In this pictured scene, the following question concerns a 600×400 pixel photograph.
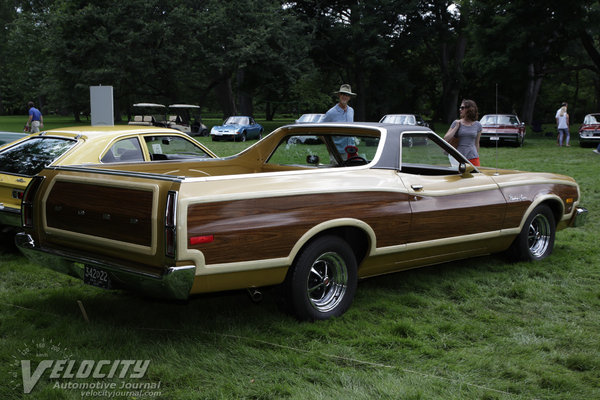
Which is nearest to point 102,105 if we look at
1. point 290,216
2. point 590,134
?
A: point 290,216

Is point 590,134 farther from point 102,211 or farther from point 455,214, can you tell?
point 102,211

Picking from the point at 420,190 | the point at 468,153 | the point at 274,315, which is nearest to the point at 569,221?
the point at 468,153

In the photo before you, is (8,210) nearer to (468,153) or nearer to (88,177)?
(88,177)

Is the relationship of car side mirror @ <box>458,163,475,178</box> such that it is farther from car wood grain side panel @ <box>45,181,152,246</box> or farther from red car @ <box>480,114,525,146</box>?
Answer: red car @ <box>480,114,525,146</box>

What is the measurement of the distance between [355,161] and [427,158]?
2.55ft

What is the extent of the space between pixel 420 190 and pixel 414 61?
187 feet

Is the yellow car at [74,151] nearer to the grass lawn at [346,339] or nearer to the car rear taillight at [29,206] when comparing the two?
the grass lawn at [346,339]

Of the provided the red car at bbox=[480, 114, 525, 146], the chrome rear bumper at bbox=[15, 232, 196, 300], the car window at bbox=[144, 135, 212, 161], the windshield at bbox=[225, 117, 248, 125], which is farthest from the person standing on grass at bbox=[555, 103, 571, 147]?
the chrome rear bumper at bbox=[15, 232, 196, 300]

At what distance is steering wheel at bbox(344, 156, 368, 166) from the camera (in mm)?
5762

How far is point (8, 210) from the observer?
646 centimetres

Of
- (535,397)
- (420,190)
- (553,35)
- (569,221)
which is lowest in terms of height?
(535,397)

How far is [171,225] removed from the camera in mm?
3924

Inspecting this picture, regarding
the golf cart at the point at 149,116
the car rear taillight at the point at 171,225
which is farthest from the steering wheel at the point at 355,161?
the golf cart at the point at 149,116

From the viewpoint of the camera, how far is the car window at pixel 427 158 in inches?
233
